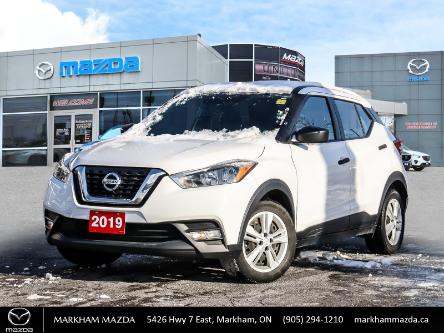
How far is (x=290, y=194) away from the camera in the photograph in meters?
5.05

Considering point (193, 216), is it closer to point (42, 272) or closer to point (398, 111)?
point (42, 272)

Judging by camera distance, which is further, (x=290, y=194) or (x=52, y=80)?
(x=52, y=80)

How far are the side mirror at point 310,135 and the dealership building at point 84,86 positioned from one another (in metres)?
20.2

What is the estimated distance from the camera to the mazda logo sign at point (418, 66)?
57.8 meters

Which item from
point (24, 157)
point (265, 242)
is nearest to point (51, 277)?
point (265, 242)

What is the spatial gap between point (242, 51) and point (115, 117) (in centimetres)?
2542

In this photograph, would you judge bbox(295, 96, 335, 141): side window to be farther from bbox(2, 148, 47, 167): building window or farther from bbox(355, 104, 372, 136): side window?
bbox(2, 148, 47, 167): building window

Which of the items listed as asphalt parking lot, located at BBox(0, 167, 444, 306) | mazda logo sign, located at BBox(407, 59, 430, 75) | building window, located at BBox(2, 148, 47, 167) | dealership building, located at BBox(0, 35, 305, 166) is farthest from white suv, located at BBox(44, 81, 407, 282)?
mazda logo sign, located at BBox(407, 59, 430, 75)

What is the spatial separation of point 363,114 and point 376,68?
55.0m

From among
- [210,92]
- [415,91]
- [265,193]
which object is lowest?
[265,193]

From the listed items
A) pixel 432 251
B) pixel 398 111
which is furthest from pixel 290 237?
pixel 398 111

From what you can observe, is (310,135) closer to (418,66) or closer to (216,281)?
(216,281)
